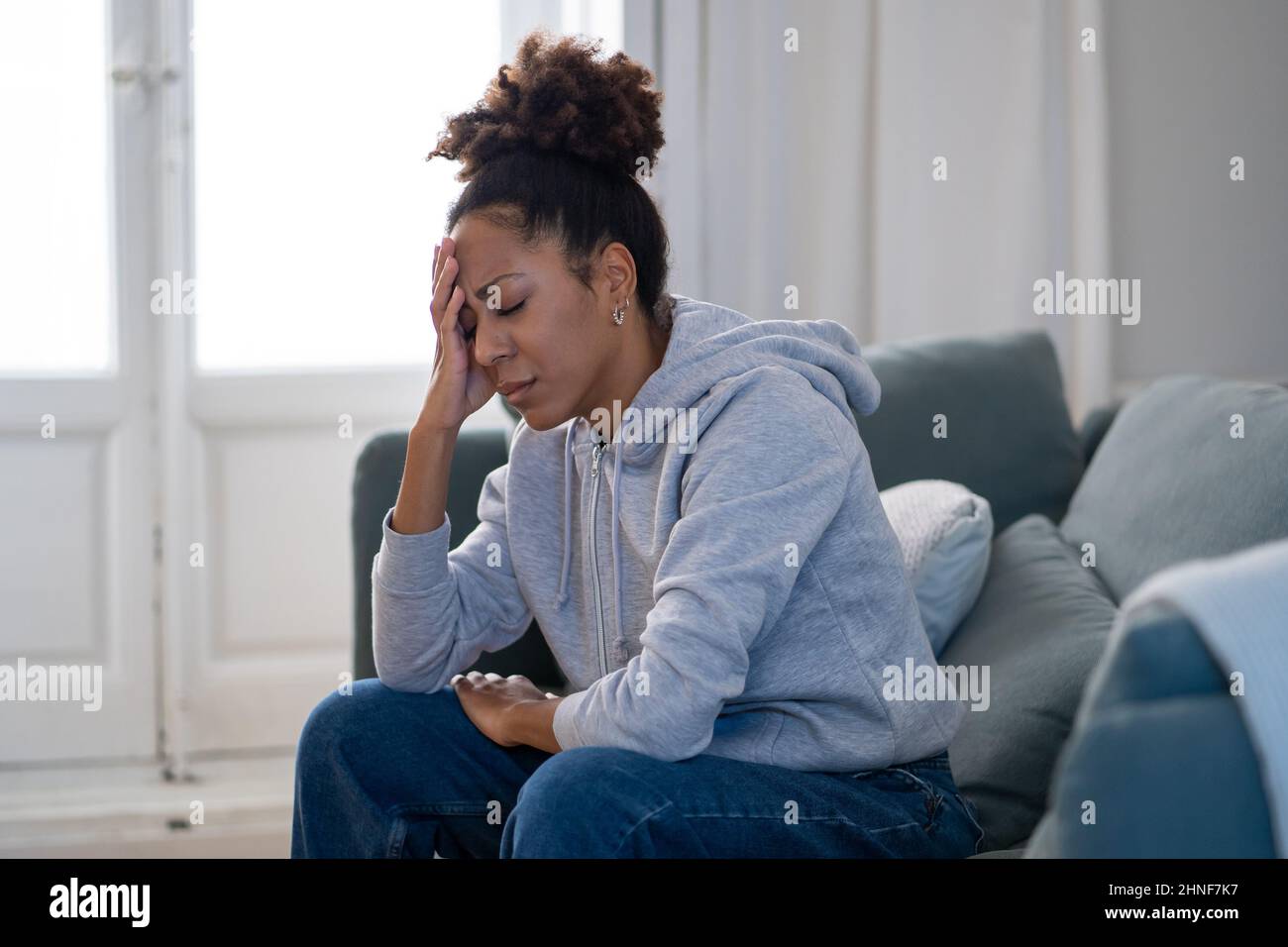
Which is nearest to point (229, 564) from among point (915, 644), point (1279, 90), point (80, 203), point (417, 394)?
point (417, 394)

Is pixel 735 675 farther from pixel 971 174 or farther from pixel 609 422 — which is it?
pixel 971 174

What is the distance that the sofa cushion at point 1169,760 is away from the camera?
50 centimetres

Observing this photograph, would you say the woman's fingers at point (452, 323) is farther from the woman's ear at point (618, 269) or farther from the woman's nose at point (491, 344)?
the woman's ear at point (618, 269)

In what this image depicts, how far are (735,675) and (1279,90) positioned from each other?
222 centimetres

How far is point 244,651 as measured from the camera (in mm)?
2836

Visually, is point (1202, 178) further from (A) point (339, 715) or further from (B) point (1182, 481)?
(A) point (339, 715)

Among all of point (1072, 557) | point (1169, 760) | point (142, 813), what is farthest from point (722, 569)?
point (142, 813)

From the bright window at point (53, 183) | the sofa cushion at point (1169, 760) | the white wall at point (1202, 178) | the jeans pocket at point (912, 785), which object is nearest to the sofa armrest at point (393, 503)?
the jeans pocket at point (912, 785)

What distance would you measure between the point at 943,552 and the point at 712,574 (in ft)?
1.80

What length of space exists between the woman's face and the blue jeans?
1.13 ft

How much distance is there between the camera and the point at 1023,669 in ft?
4.56

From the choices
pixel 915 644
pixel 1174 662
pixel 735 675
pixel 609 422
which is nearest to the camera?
pixel 1174 662
